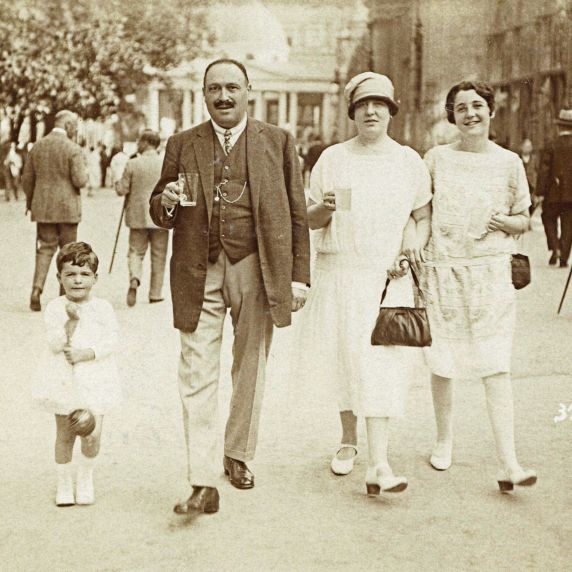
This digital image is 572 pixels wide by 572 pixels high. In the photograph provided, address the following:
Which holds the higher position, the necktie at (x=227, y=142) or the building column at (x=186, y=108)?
the building column at (x=186, y=108)

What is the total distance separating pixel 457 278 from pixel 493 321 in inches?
10.4

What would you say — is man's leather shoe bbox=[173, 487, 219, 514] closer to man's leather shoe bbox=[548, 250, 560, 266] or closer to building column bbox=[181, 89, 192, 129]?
man's leather shoe bbox=[548, 250, 560, 266]

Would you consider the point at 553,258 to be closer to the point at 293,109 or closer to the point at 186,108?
the point at 186,108

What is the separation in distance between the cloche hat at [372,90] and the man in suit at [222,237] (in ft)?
1.41

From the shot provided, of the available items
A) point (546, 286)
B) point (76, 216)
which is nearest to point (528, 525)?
point (76, 216)

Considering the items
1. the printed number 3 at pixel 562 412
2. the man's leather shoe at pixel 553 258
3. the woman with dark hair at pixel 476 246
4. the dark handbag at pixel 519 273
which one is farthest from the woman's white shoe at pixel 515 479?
the man's leather shoe at pixel 553 258

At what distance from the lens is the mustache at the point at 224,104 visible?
208 inches

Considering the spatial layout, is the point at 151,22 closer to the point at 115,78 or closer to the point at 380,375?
the point at 115,78

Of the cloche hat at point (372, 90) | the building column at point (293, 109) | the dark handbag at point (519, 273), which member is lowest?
the dark handbag at point (519, 273)

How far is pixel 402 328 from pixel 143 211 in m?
7.03

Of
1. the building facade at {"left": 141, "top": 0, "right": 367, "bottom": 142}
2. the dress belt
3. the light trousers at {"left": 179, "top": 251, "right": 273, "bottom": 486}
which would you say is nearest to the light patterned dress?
the dress belt

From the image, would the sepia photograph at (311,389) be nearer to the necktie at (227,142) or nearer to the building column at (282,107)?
the necktie at (227,142)

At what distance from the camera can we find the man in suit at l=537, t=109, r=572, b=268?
15234 mm

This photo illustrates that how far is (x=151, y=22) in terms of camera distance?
41.1 meters
